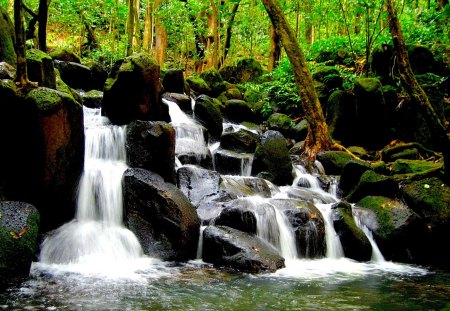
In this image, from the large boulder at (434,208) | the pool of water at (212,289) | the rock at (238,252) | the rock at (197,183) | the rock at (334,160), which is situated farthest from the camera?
the rock at (334,160)

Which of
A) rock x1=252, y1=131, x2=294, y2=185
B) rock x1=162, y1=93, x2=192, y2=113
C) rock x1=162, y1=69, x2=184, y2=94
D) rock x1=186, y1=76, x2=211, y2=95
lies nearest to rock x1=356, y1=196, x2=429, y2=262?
rock x1=252, y1=131, x2=294, y2=185

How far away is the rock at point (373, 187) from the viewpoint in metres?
8.78

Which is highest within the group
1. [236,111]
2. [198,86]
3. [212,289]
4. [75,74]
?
[198,86]

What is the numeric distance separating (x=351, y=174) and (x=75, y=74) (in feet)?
33.2

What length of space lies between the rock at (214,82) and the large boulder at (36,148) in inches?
437

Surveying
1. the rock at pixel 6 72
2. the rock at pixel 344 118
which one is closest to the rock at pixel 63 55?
the rock at pixel 6 72

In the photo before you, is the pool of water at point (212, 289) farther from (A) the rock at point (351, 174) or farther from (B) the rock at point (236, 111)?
(B) the rock at point (236, 111)

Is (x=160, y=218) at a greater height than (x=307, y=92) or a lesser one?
lesser

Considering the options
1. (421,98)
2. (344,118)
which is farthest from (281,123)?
(421,98)

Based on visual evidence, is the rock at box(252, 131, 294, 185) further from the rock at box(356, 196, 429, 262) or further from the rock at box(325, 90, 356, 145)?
the rock at box(325, 90, 356, 145)

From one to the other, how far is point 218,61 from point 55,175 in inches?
602

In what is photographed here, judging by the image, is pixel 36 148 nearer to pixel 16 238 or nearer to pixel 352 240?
pixel 16 238

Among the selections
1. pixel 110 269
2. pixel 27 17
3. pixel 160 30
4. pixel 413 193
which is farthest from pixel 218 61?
pixel 110 269

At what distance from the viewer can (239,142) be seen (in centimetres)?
1195
